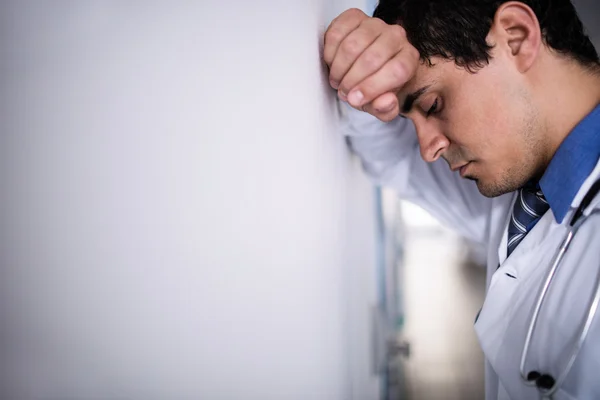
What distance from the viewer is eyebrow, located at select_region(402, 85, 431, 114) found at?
0.62 m

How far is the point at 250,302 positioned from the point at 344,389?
28 cm

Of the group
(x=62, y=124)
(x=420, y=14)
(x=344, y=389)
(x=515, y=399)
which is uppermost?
(x=420, y=14)

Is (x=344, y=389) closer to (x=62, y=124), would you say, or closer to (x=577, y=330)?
(x=577, y=330)

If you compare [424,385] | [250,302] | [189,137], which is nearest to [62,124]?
[189,137]

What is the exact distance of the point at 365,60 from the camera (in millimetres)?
532

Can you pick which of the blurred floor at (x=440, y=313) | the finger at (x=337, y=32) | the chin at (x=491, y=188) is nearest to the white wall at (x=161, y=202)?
the finger at (x=337, y=32)

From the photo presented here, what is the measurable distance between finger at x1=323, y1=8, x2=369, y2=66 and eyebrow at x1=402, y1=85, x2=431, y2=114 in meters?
0.15

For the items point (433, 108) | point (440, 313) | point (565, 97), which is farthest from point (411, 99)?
point (440, 313)

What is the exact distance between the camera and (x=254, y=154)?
0.43 meters

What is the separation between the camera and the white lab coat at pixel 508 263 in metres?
0.58

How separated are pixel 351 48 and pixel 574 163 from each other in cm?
44

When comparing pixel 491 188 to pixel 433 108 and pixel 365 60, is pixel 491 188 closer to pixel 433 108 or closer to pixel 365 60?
pixel 433 108

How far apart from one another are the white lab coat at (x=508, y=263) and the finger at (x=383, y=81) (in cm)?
14

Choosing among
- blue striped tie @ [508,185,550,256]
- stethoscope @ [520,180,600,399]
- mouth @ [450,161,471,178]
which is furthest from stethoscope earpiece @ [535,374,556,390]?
mouth @ [450,161,471,178]
